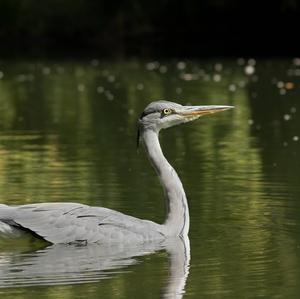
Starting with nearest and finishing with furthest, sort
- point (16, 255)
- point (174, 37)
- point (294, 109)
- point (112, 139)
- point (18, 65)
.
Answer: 1. point (16, 255)
2. point (112, 139)
3. point (294, 109)
4. point (18, 65)
5. point (174, 37)

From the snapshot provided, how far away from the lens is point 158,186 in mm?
15773

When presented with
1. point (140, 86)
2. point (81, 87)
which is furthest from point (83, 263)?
point (81, 87)

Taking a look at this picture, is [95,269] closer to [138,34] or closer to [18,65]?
[18,65]

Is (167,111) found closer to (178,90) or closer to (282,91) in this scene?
(282,91)

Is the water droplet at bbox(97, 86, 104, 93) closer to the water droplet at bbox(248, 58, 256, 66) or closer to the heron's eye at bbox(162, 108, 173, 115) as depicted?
the water droplet at bbox(248, 58, 256, 66)

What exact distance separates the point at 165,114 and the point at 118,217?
1122 millimetres

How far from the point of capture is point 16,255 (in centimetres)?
1166

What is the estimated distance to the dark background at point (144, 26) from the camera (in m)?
59.7

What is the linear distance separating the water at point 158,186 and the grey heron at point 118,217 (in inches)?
5.3

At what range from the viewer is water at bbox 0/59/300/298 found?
10609 mm

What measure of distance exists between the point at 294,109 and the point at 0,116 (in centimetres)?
565

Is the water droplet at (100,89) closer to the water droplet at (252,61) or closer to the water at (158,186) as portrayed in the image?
the water at (158,186)

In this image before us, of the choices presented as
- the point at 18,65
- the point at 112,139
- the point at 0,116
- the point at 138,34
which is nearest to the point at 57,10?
the point at 138,34

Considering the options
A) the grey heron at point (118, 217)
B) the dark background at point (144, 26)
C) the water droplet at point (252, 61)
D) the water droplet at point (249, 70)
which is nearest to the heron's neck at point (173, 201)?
the grey heron at point (118, 217)
